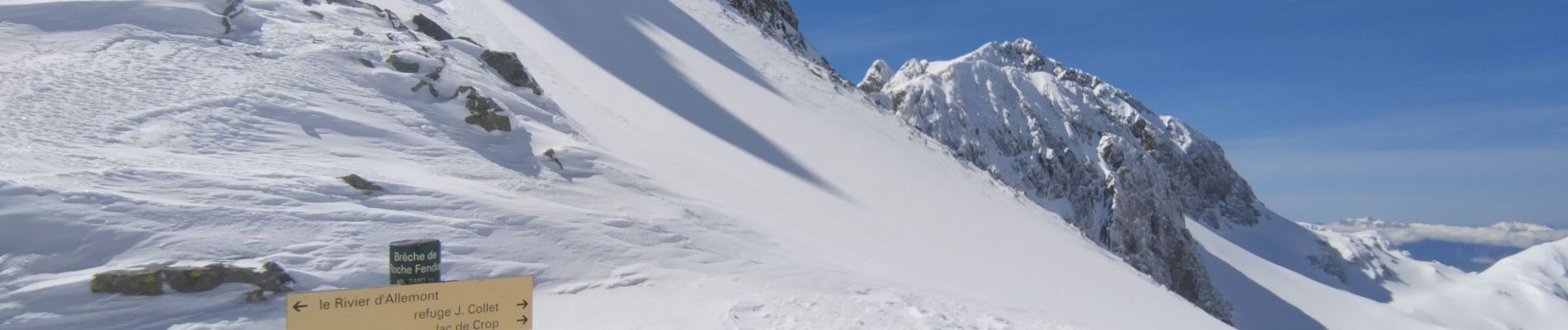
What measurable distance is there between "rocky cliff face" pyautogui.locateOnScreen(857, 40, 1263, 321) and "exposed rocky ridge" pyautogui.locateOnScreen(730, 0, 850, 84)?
6.97 metres

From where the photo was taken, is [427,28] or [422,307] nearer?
[422,307]

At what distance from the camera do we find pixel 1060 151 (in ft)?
213

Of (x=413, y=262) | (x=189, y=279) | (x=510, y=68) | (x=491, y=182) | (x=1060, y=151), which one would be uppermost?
(x=1060, y=151)

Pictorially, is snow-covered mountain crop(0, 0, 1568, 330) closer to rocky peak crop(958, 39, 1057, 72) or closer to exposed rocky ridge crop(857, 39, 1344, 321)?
exposed rocky ridge crop(857, 39, 1344, 321)

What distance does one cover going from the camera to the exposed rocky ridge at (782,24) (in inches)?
1617

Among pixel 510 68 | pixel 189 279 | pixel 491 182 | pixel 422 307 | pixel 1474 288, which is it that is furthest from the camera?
pixel 1474 288

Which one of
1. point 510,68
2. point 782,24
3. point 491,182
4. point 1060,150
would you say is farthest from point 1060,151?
point 491,182

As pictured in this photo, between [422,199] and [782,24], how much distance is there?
35.4m

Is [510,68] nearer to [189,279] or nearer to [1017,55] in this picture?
[189,279]

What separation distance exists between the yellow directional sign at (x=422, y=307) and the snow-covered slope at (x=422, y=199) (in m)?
2.97

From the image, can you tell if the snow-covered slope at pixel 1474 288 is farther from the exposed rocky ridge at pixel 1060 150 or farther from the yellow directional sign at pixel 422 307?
the yellow directional sign at pixel 422 307

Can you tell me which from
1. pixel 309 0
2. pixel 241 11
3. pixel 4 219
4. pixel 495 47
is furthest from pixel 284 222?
pixel 495 47

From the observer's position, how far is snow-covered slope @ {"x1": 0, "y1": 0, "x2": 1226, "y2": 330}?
8320mm

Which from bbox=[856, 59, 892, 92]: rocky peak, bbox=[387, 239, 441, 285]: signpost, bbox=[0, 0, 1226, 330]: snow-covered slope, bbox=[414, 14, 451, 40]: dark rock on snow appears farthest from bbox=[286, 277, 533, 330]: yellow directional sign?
bbox=[856, 59, 892, 92]: rocky peak
